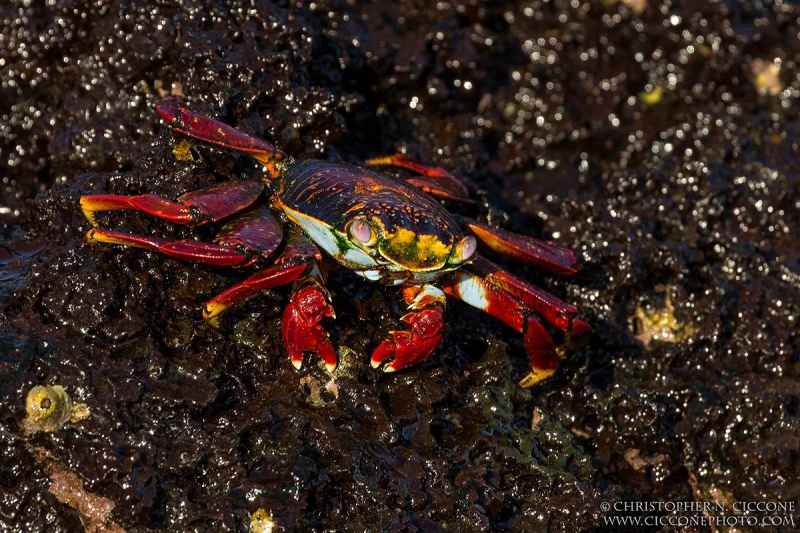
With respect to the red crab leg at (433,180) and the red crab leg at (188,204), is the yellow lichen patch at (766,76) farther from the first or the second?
the red crab leg at (188,204)

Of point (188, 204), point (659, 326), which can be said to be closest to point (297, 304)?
point (188, 204)

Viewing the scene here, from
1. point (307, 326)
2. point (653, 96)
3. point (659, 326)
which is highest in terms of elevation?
point (307, 326)

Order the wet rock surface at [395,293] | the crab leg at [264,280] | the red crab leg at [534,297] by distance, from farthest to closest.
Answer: the red crab leg at [534,297] → the crab leg at [264,280] → the wet rock surface at [395,293]

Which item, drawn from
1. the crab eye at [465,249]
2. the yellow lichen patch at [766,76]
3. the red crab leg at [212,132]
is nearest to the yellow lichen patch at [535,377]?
the crab eye at [465,249]

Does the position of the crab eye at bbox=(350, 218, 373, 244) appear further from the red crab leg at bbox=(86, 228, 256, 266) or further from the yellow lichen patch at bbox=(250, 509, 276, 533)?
the yellow lichen patch at bbox=(250, 509, 276, 533)

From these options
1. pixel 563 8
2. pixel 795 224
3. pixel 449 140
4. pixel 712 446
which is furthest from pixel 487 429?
pixel 563 8

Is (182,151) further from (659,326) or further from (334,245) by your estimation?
(659,326)
